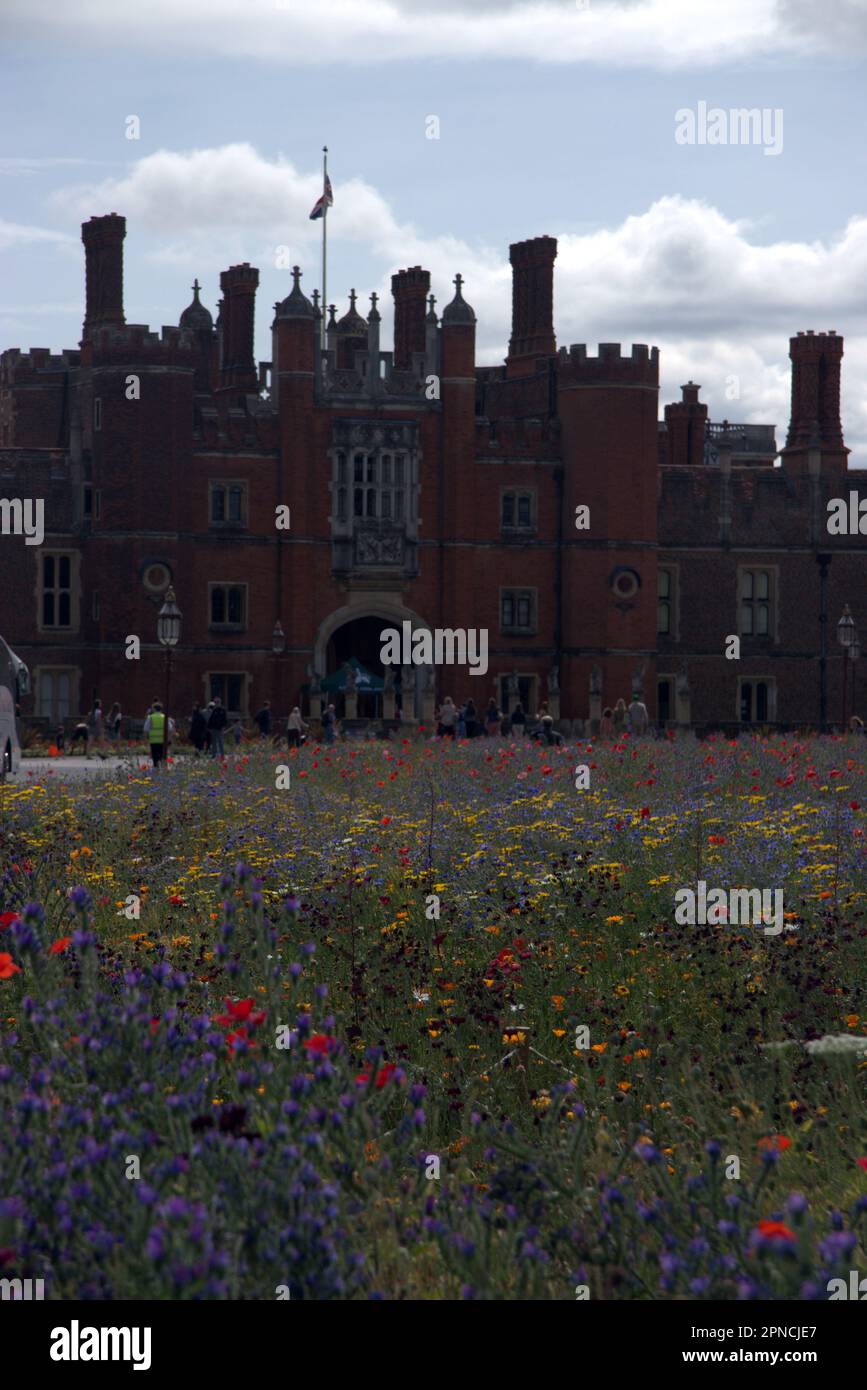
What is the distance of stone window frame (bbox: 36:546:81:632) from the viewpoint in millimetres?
48281

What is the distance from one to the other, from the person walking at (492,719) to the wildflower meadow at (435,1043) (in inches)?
890

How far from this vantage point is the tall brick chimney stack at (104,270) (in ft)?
166

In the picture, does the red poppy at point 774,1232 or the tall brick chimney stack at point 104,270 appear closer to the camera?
the red poppy at point 774,1232

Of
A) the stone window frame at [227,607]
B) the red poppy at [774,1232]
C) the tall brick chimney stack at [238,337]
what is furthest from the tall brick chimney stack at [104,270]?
the red poppy at [774,1232]

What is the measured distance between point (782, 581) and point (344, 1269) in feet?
165

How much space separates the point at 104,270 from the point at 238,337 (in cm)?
661

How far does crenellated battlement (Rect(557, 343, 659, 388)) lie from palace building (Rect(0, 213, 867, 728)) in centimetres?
5

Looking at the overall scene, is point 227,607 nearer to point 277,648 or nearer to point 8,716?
point 277,648

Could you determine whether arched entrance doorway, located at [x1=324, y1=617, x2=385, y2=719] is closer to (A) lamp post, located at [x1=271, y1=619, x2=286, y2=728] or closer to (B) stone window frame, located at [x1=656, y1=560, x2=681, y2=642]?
(A) lamp post, located at [x1=271, y1=619, x2=286, y2=728]

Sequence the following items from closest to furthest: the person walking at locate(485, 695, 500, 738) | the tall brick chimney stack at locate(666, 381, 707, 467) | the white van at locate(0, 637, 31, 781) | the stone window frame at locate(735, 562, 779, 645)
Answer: the white van at locate(0, 637, 31, 781) < the person walking at locate(485, 695, 500, 738) < the stone window frame at locate(735, 562, 779, 645) < the tall brick chimney stack at locate(666, 381, 707, 467)

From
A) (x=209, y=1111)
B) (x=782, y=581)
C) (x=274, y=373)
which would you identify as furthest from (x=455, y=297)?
(x=209, y=1111)

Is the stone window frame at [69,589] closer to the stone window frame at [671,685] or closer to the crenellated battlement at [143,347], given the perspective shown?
the crenellated battlement at [143,347]

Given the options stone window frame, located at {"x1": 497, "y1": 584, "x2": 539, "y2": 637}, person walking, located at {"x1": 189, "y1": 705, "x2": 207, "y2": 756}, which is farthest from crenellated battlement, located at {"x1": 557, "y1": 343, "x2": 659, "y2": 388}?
person walking, located at {"x1": 189, "y1": 705, "x2": 207, "y2": 756}
